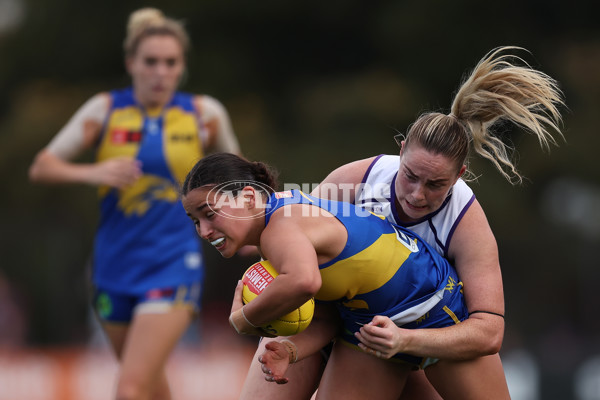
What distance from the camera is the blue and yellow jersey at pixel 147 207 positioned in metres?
6.02

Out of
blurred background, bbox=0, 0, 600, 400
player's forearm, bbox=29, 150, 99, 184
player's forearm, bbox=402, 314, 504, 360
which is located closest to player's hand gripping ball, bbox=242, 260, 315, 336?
player's forearm, bbox=402, 314, 504, 360

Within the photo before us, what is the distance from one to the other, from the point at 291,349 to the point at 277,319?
296 mm

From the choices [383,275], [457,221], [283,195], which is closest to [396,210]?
[457,221]

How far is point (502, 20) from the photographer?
14969 mm

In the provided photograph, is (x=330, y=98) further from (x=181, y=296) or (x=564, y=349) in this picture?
(x=181, y=296)

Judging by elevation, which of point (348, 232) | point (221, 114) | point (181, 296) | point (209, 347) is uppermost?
point (348, 232)

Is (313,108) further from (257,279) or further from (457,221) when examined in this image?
(257,279)

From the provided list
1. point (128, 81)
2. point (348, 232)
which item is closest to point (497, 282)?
point (348, 232)

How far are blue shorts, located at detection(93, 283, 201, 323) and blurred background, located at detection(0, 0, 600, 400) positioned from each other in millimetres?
5814

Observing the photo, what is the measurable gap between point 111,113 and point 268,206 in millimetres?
2469

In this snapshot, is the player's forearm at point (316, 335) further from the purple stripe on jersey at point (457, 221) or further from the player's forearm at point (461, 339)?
the purple stripe on jersey at point (457, 221)

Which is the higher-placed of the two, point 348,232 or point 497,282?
point 348,232

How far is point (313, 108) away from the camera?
15.1 metres

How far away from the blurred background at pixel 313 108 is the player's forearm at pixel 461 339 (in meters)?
7.92
